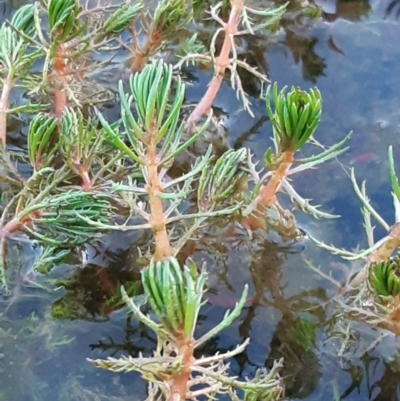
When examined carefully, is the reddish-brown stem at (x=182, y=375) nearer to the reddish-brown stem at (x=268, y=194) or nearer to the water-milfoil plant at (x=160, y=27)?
the reddish-brown stem at (x=268, y=194)

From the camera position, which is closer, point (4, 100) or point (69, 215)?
point (69, 215)

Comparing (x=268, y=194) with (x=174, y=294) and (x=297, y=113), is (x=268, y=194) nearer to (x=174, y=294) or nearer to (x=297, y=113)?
(x=297, y=113)

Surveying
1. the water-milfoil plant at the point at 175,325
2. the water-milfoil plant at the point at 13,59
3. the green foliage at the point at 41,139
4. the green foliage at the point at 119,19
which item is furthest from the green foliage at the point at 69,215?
the green foliage at the point at 119,19

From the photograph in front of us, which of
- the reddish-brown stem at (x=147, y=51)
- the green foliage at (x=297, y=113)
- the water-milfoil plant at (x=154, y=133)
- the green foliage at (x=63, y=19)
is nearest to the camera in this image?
the water-milfoil plant at (x=154, y=133)

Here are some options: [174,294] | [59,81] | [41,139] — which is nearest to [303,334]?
[174,294]

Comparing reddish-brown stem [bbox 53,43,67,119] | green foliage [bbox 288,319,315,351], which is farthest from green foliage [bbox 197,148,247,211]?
reddish-brown stem [bbox 53,43,67,119]

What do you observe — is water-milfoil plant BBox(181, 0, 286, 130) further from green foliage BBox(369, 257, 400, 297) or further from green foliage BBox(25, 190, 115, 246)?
green foliage BBox(369, 257, 400, 297)
